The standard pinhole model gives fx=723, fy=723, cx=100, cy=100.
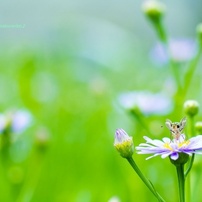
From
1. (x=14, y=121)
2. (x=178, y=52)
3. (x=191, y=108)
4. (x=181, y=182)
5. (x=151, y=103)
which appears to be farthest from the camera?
(x=178, y=52)

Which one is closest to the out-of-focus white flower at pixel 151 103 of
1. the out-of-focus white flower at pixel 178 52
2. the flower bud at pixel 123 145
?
the out-of-focus white flower at pixel 178 52

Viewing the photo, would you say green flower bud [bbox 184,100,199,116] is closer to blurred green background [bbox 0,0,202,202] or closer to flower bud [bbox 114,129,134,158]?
flower bud [bbox 114,129,134,158]

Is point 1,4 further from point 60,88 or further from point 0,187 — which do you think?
point 0,187

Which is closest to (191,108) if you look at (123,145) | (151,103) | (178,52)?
(123,145)

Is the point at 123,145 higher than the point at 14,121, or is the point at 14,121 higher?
the point at 14,121

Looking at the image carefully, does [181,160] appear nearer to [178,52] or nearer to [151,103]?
[151,103]

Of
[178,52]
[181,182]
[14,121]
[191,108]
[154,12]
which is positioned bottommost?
[181,182]
